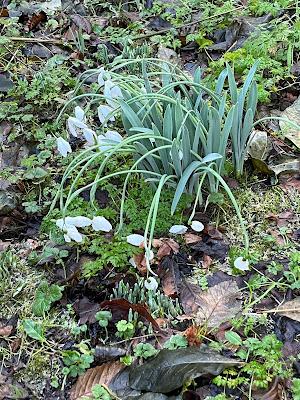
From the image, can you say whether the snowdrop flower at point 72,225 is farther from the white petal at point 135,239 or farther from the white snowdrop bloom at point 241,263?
the white snowdrop bloom at point 241,263

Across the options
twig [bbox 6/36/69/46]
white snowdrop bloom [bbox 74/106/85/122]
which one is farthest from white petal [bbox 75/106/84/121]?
twig [bbox 6/36/69/46]

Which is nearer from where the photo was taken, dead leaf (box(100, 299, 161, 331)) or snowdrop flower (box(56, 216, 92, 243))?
dead leaf (box(100, 299, 161, 331))

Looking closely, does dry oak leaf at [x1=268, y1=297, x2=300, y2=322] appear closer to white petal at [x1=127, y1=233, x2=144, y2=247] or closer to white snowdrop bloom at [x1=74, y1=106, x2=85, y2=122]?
white petal at [x1=127, y1=233, x2=144, y2=247]

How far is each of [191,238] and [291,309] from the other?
1.64 feet

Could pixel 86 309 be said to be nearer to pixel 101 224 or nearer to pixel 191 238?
pixel 101 224

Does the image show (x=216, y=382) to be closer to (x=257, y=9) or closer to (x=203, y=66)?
(x=203, y=66)

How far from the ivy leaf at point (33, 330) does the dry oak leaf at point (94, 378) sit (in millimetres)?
219

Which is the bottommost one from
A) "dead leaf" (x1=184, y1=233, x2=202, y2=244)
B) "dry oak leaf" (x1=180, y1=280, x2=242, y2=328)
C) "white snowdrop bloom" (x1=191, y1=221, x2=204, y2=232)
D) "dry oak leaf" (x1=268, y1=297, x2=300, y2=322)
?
"dry oak leaf" (x1=268, y1=297, x2=300, y2=322)

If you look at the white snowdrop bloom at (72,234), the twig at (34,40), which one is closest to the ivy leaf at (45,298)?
the white snowdrop bloom at (72,234)

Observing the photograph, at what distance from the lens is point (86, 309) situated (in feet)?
7.04

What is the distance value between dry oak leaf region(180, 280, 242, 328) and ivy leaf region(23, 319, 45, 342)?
20.3 inches

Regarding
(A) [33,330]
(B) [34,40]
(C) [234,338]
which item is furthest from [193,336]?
(B) [34,40]

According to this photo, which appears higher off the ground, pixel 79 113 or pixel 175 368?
pixel 79 113

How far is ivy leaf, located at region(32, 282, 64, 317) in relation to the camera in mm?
2158
